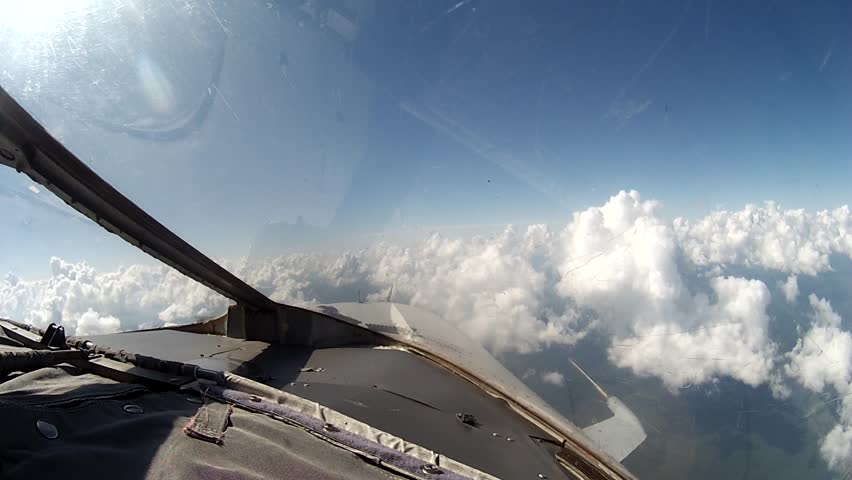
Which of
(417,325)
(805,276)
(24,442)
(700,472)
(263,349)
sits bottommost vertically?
(700,472)

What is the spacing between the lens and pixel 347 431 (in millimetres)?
2086

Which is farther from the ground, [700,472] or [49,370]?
[49,370]

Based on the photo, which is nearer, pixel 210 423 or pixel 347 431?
pixel 210 423

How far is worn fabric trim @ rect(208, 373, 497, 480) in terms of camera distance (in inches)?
75.1

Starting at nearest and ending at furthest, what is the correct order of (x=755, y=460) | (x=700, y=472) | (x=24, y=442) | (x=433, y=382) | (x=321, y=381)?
(x=24, y=442) < (x=321, y=381) < (x=433, y=382) < (x=700, y=472) < (x=755, y=460)

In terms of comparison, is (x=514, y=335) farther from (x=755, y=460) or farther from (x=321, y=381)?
(x=321, y=381)

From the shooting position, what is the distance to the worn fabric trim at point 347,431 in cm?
191

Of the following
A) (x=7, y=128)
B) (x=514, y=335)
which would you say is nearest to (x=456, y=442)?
(x=7, y=128)

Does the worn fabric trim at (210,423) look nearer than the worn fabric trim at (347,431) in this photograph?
Yes

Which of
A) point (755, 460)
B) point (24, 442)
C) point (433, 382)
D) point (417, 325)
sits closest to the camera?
point (24, 442)

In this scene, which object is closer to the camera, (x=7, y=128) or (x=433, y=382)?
(x=7, y=128)

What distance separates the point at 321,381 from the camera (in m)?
3.90

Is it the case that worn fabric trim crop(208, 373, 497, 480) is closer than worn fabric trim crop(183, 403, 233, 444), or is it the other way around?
worn fabric trim crop(183, 403, 233, 444)

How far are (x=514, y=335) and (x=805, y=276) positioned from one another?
121526 millimetres
